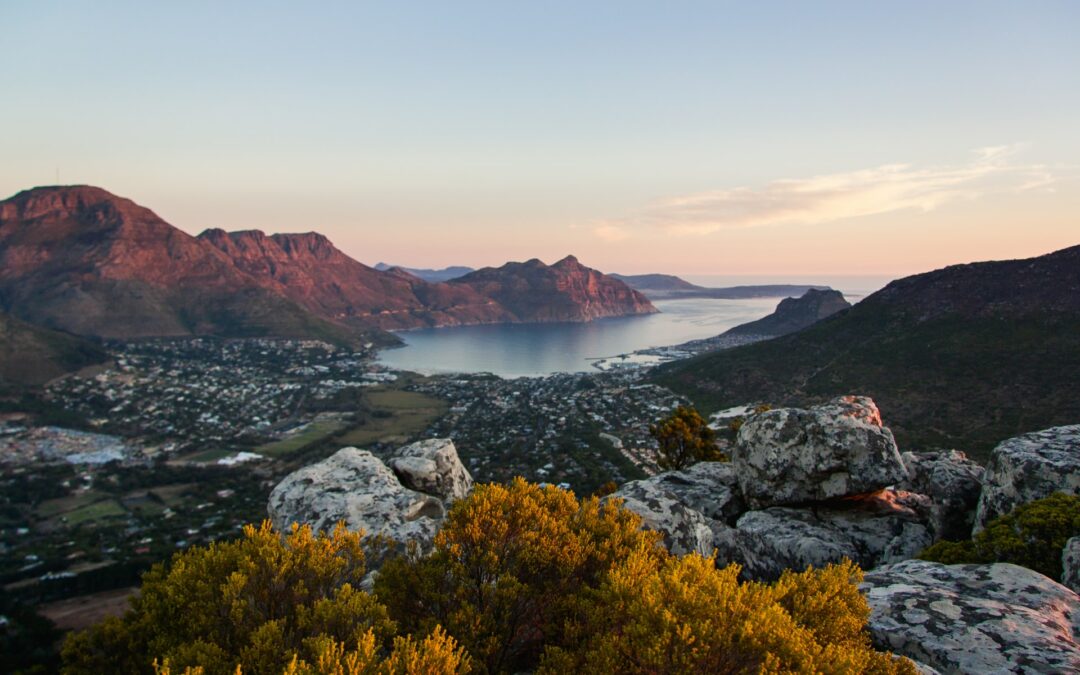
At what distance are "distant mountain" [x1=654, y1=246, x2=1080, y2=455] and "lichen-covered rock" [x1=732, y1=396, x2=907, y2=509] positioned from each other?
1549 inches

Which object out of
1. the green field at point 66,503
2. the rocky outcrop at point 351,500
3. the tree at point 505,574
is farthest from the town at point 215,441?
the tree at point 505,574

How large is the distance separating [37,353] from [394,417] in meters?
107

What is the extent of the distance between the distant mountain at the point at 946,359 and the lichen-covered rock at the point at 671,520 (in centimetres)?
4575

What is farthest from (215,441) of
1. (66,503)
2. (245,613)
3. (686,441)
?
(245,613)

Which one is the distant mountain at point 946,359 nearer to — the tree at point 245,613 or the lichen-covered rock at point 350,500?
the lichen-covered rock at point 350,500

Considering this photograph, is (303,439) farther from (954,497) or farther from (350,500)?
(954,497)

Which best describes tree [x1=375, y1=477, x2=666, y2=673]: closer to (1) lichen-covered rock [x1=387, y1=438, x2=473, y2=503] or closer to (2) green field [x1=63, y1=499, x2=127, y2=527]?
(1) lichen-covered rock [x1=387, y1=438, x2=473, y2=503]

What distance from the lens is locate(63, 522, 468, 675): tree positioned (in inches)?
314

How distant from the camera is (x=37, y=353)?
475 ft

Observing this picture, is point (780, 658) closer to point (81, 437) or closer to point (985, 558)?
point (985, 558)

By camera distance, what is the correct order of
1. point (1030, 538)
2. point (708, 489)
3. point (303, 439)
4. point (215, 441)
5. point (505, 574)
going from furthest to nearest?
point (303, 439)
point (215, 441)
point (708, 489)
point (1030, 538)
point (505, 574)

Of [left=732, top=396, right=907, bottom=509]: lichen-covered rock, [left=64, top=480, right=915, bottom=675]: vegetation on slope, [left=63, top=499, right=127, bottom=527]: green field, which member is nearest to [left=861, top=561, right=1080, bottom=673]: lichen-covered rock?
[left=64, top=480, right=915, bottom=675]: vegetation on slope

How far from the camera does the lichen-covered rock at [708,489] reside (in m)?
20.7

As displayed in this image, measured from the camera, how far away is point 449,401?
139m
